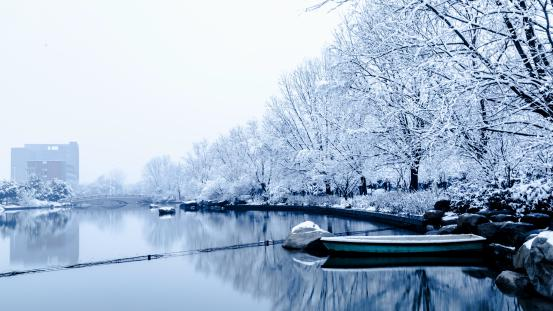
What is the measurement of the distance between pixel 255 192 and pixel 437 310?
5184 cm

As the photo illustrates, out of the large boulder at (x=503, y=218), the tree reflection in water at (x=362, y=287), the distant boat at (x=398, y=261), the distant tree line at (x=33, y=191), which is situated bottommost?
the tree reflection in water at (x=362, y=287)

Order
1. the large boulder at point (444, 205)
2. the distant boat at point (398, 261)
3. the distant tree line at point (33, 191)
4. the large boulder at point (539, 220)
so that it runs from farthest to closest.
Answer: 1. the distant tree line at point (33, 191)
2. the large boulder at point (444, 205)
3. the distant boat at point (398, 261)
4. the large boulder at point (539, 220)

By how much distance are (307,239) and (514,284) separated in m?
Result: 8.46

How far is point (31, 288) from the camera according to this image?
494 inches

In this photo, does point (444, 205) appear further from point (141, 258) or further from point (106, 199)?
point (106, 199)

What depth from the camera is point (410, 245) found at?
14.4m

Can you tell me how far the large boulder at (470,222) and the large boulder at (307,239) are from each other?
5.06 meters

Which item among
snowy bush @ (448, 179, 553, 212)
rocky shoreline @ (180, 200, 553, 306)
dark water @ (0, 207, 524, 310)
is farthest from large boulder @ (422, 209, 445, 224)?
dark water @ (0, 207, 524, 310)

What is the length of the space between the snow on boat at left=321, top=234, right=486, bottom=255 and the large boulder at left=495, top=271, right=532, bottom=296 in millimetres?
3269

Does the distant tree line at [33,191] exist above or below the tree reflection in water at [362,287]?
above

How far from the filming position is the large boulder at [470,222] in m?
15.6

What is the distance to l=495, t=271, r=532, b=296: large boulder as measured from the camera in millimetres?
10078

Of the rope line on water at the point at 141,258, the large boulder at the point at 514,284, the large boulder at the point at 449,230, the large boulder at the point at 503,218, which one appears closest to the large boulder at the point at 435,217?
the large boulder at the point at 449,230

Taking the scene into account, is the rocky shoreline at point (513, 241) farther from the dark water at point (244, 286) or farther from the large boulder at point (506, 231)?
the dark water at point (244, 286)
